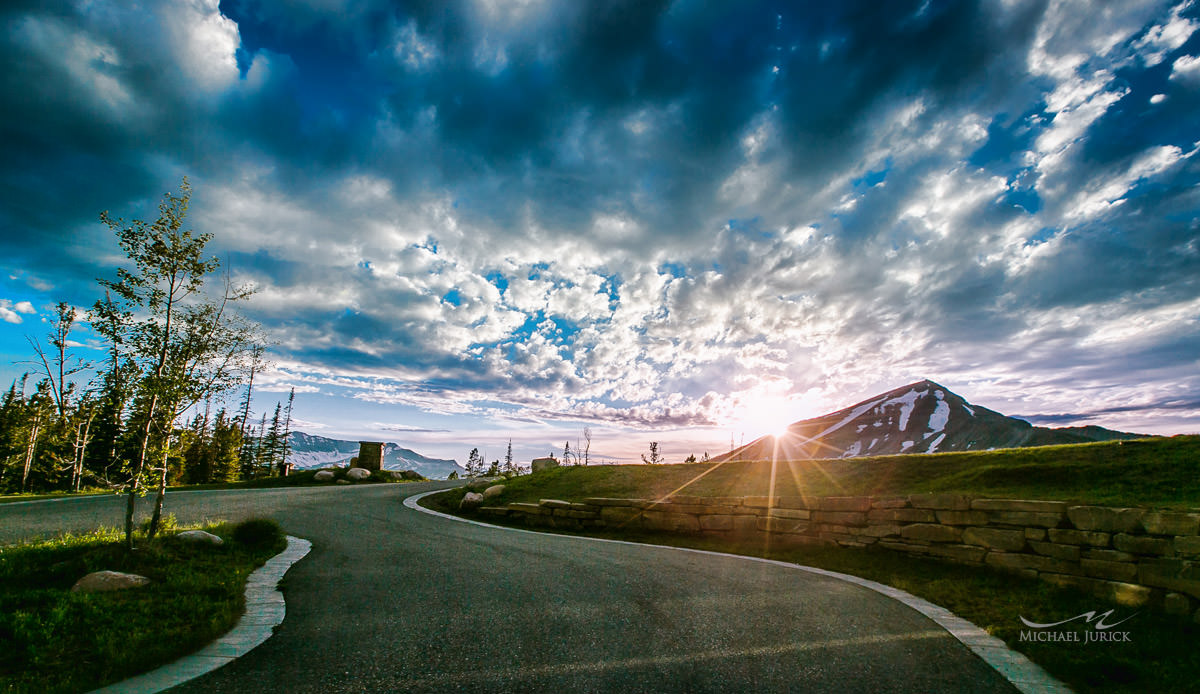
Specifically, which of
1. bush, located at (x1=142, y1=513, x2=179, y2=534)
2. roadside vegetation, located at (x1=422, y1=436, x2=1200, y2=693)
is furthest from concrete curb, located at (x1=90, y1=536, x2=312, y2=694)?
roadside vegetation, located at (x1=422, y1=436, x2=1200, y2=693)

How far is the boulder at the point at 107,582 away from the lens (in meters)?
5.61

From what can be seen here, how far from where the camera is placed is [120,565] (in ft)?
21.5

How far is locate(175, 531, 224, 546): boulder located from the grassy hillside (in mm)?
9911

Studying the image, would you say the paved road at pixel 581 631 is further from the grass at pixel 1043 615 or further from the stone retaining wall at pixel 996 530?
the stone retaining wall at pixel 996 530

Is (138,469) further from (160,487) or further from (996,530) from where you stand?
(996,530)

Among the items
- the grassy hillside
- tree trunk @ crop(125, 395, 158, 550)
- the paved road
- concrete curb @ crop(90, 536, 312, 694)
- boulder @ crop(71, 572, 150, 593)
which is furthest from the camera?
the grassy hillside

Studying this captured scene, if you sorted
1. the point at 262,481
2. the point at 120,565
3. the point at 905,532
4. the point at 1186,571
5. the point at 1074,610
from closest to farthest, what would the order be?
the point at 1186,571
the point at 1074,610
the point at 120,565
the point at 905,532
the point at 262,481

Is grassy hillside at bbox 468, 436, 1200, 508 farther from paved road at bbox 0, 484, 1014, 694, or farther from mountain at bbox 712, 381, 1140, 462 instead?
mountain at bbox 712, 381, 1140, 462

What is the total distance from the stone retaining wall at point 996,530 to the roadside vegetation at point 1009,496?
26 cm

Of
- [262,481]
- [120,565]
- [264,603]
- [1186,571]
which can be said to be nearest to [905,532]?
[1186,571]

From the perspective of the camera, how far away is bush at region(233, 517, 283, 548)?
29.2 ft

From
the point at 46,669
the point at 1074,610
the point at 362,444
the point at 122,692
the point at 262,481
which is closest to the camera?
the point at 122,692

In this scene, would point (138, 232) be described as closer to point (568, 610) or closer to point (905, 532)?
point (568, 610)

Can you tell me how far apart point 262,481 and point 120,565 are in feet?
85.1
